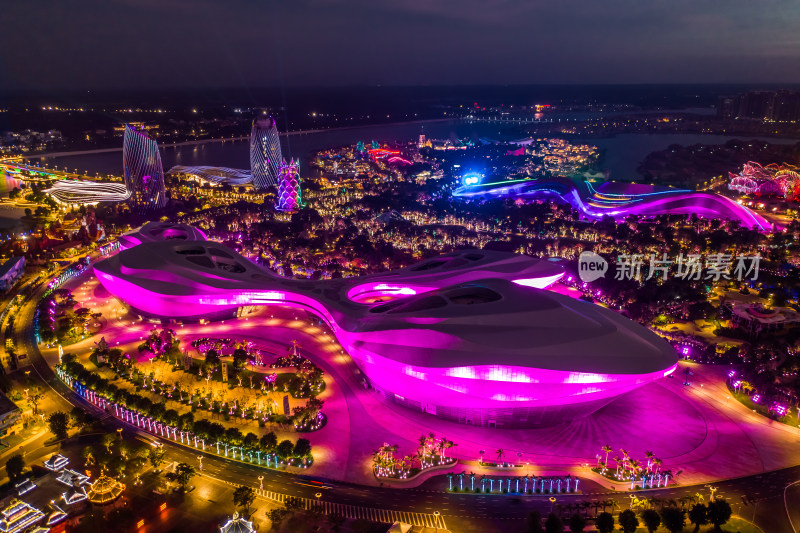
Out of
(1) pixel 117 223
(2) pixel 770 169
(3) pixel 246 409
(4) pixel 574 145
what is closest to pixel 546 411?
(3) pixel 246 409

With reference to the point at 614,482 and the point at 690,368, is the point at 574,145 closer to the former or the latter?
the point at 690,368

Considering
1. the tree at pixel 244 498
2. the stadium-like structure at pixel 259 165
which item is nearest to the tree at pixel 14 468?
the tree at pixel 244 498

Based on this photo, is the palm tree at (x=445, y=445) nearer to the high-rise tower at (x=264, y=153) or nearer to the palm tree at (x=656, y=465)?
the palm tree at (x=656, y=465)

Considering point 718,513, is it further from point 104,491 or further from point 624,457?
point 104,491

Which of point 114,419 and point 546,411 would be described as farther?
point 114,419

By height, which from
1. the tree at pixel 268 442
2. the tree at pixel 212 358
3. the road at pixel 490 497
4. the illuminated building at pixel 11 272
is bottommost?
the road at pixel 490 497

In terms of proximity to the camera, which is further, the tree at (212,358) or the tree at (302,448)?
the tree at (212,358)

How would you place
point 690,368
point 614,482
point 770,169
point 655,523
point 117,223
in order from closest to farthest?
point 655,523 → point 614,482 → point 690,368 → point 117,223 → point 770,169
